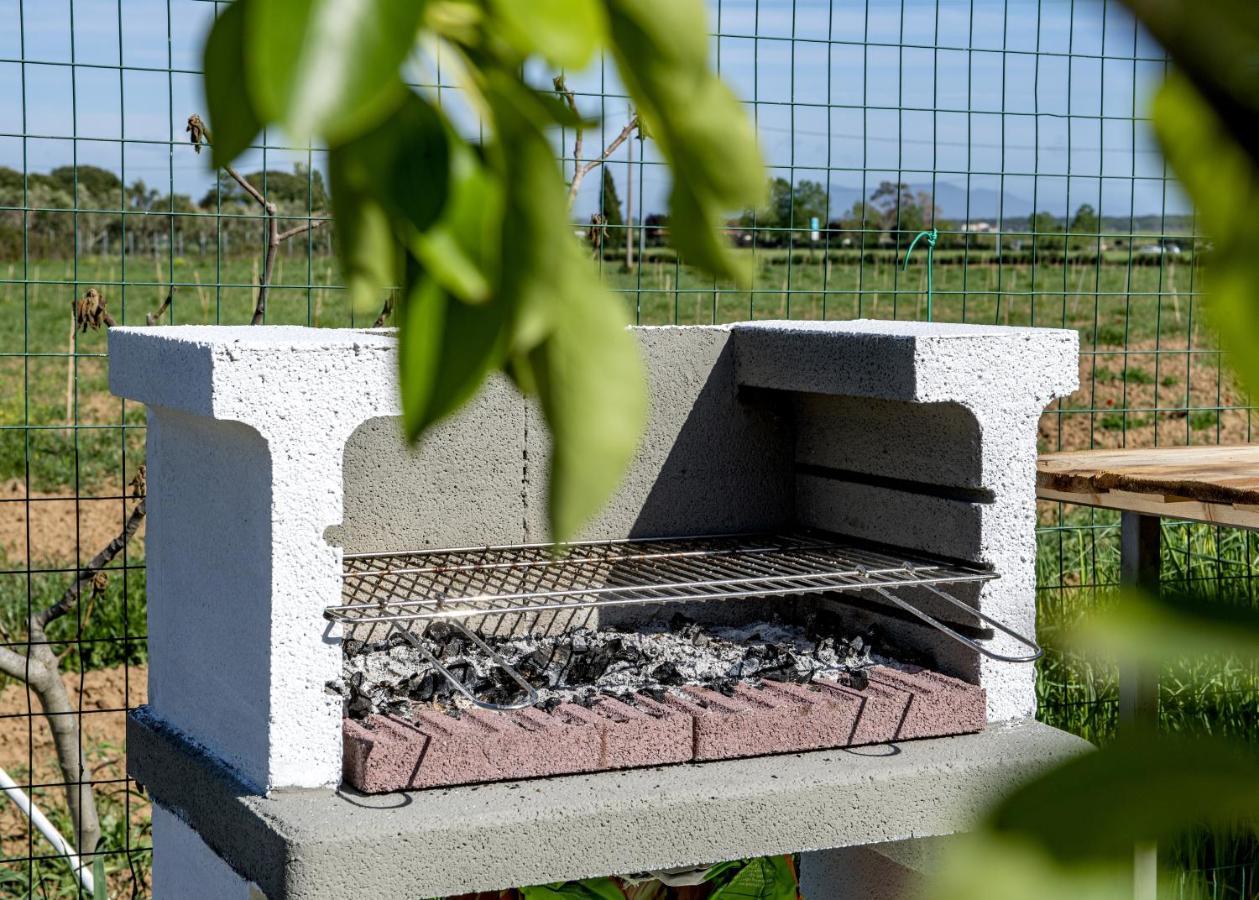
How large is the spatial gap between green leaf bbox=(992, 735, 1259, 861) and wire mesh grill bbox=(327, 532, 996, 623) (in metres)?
2.21

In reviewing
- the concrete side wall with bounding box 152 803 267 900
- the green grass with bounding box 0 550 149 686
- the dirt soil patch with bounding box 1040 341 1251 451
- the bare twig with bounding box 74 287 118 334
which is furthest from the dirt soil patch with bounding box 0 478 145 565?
the dirt soil patch with bounding box 1040 341 1251 451

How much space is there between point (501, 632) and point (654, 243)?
3.57ft

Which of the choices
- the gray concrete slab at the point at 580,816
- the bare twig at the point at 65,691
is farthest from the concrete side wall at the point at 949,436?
the bare twig at the point at 65,691

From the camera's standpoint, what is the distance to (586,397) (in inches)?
10.2

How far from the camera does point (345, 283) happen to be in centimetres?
31

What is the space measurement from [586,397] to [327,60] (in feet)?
0.24

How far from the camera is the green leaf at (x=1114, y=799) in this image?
0.20m

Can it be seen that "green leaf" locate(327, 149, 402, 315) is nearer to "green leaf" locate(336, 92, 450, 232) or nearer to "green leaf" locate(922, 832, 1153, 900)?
"green leaf" locate(336, 92, 450, 232)

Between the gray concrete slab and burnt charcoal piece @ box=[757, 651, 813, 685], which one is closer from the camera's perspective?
the gray concrete slab

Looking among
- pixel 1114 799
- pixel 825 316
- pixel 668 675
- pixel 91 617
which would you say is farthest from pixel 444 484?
pixel 91 617

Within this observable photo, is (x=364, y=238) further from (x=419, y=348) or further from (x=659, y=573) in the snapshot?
(x=659, y=573)

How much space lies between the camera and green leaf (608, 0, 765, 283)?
0.27 metres

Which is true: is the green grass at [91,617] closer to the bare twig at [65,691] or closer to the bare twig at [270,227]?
the bare twig at [65,691]

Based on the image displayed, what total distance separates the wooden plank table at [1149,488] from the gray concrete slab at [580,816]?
17.3 inches
